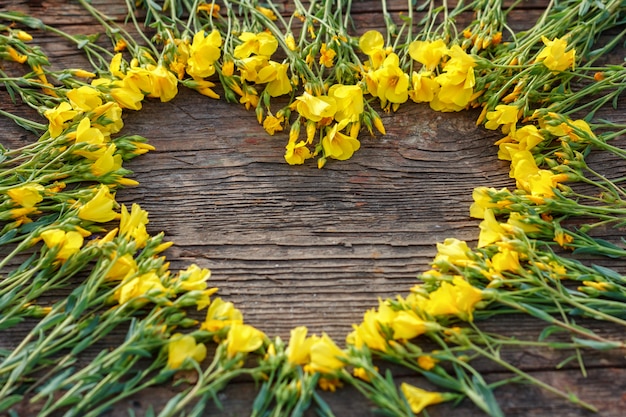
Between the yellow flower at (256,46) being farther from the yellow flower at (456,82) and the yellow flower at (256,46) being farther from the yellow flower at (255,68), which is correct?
the yellow flower at (456,82)

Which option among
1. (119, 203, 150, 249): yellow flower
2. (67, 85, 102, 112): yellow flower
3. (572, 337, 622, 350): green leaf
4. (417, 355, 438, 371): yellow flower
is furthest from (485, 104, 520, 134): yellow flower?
(67, 85, 102, 112): yellow flower

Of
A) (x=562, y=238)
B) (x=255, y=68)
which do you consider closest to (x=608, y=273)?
(x=562, y=238)

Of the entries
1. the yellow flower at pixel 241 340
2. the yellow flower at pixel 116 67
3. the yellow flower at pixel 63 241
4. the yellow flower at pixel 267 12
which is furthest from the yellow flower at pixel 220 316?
the yellow flower at pixel 267 12

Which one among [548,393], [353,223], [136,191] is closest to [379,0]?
[353,223]

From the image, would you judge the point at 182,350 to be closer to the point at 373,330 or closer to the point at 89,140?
the point at 373,330

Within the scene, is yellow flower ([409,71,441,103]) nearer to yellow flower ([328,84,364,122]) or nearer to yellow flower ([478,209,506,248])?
yellow flower ([328,84,364,122])
